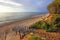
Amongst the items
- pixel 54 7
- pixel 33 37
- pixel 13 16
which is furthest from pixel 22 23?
pixel 54 7

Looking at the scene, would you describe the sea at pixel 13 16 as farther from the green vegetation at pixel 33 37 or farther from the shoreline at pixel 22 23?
the green vegetation at pixel 33 37

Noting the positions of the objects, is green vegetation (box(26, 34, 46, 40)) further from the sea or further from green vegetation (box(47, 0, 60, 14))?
green vegetation (box(47, 0, 60, 14))

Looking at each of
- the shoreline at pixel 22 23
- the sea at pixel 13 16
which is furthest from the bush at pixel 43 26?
Answer: the sea at pixel 13 16

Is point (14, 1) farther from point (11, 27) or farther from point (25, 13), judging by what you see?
point (11, 27)

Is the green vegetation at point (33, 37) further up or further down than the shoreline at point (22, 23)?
further down

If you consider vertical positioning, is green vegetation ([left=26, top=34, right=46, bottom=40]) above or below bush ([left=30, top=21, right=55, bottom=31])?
below

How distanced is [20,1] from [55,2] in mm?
620

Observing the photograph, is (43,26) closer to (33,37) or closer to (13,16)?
(33,37)

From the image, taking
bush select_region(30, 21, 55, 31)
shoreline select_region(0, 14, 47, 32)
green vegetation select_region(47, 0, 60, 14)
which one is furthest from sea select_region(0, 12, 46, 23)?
green vegetation select_region(47, 0, 60, 14)

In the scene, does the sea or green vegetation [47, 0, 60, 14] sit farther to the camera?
green vegetation [47, 0, 60, 14]

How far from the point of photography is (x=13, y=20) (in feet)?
7.52

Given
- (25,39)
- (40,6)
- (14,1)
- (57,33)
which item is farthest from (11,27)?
(57,33)

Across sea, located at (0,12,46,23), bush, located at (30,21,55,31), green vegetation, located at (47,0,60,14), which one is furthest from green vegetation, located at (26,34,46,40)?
green vegetation, located at (47,0,60,14)

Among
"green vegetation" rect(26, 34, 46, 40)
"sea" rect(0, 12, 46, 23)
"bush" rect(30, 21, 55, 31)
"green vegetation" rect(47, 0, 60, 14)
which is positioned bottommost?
"green vegetation" rect(26, 34, 46, 40)
